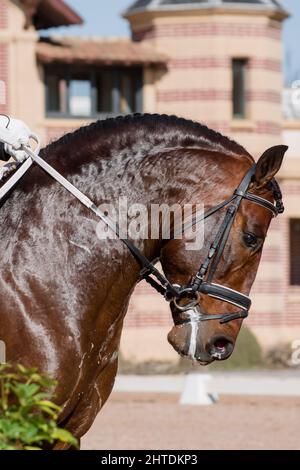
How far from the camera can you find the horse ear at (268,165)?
5160 millimetres

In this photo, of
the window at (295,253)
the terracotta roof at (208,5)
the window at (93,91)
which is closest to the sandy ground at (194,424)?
the window at (93,91)

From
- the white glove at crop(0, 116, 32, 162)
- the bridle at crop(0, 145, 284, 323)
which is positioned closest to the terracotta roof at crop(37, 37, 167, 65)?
the white glove at crop(0, 116, 32, 162)

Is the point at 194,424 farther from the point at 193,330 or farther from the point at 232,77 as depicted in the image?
the point at 232,77

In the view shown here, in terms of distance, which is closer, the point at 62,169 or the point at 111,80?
the point at 62,169

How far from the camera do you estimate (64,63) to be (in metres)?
25.0

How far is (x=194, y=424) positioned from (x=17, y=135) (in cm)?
991

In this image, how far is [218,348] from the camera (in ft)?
16.8

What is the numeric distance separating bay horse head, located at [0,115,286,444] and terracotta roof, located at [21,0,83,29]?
19387mm

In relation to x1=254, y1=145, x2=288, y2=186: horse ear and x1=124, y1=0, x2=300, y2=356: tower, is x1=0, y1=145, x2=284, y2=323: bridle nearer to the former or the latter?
x1=254, y1=145, x2=288, y2=186: horse ear

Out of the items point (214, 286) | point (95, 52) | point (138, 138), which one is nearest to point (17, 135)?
point (138, 138)

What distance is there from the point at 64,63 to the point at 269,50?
473 centimetres

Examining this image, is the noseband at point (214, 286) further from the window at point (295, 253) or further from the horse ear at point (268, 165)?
the window at point (295, 253)

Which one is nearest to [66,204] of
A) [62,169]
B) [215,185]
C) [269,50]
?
[62,169]
